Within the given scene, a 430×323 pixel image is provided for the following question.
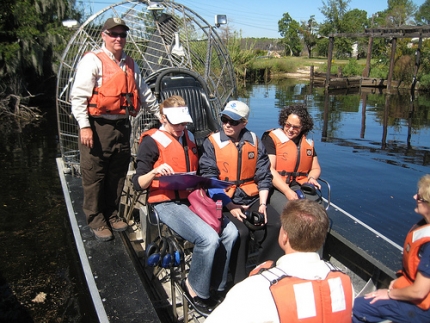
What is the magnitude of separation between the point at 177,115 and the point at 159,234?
3.20 feet

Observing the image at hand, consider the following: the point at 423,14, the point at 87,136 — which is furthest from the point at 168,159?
the point at 423,14

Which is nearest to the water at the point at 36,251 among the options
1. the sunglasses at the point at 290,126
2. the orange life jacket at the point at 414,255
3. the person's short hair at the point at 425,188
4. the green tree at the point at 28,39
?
the sunglasses at the point at 290,126

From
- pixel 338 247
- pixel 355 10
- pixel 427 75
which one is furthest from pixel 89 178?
pixel 355 10

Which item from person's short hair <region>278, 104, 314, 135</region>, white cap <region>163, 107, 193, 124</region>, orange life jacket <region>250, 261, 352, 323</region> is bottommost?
orange life jacket <region>250, 261, 352, 323</region>

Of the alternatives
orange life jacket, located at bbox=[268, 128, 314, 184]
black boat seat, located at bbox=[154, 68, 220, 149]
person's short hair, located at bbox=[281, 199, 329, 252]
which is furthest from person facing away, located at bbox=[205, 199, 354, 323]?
black boat seat, located at bbox=[154, 68, 220, 149]

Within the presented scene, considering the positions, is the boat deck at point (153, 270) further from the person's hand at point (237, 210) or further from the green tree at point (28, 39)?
the green tree at point (28, 39)

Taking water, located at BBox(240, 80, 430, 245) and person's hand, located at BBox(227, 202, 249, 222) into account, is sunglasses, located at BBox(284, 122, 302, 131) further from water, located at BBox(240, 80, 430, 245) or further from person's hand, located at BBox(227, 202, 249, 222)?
water, located at BBox(240, 80, 430, 245)

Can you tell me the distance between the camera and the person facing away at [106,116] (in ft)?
11.8

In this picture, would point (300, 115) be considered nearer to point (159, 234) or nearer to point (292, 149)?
point (292, 149)

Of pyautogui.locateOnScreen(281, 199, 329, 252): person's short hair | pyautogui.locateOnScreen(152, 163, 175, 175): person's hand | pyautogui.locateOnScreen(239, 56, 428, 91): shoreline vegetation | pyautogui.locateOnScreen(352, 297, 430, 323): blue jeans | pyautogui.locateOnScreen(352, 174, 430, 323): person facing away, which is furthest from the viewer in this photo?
pyautogui.locateOnScreen(239, 56, 428, 91): shoreline vegetation

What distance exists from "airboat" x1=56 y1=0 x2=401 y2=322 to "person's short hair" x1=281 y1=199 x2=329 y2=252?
4.47ft

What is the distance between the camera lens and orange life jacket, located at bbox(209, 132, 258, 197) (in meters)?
3.70

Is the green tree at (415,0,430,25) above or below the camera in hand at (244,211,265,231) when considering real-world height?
above

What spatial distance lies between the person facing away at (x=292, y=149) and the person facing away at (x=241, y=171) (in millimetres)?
355
